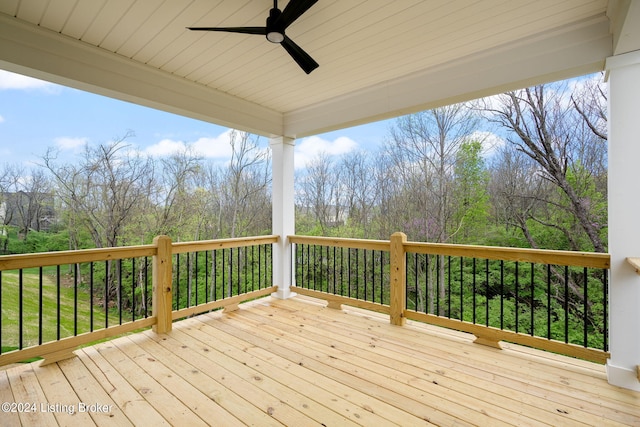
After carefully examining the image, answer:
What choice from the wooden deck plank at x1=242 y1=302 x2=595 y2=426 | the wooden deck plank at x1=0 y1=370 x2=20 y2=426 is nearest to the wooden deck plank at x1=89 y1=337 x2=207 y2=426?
the wooden deck plank at x1=0 y1=370 x2=20 y2=426

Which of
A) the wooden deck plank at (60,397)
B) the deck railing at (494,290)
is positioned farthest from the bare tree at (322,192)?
the wooden deck plank at (60,397)

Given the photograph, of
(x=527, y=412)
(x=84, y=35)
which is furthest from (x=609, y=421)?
(x=84, y=35)

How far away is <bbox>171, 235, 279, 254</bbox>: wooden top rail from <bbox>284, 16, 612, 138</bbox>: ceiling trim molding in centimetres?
185

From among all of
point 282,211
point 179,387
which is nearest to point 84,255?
point 179,387

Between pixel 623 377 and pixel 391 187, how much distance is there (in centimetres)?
564

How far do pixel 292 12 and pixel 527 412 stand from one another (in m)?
2.80

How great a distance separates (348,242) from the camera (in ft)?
12.2

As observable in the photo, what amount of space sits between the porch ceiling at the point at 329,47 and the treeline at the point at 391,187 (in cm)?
404

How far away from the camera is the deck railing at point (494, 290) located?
2.35 m

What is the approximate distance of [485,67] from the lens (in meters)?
2.62

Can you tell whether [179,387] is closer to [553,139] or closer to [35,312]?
[35,312]

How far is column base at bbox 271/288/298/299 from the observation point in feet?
14.0

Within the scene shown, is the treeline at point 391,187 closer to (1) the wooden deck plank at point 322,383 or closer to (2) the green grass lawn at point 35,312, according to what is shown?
(2) the green grass lawn at point 35,312

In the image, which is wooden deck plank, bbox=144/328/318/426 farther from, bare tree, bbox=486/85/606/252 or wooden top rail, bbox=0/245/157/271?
bare tree, bbox=486/85/606/252
